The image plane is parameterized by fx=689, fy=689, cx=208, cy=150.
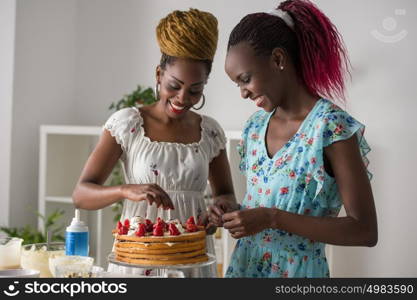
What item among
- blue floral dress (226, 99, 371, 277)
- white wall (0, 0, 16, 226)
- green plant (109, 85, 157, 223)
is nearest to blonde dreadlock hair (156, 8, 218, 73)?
blue floral dress (226, 99, 371, 277)

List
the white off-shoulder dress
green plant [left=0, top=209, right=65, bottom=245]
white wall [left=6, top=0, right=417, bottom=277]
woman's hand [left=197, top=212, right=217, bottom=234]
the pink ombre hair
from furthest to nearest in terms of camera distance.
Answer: green plant [left=0, top=209, right=65, bottom=245], white wall [left=6, top=0, right=417, bottom=277], the white off-shoulder dress, woman's hand [left=197, top=212, right=217, bottom=234], the pink ombre hair

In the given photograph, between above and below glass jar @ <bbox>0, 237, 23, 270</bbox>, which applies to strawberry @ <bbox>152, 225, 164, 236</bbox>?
above

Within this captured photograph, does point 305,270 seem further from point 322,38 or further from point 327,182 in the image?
point 322,38

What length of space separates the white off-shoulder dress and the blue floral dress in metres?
0.36

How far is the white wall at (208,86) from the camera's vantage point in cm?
363

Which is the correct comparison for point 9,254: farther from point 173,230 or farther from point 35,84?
point 35,84

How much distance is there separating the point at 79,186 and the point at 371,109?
77.4 inches

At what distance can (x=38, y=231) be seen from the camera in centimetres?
457

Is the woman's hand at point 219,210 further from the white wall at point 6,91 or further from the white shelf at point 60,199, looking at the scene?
the white wall at point 6,91

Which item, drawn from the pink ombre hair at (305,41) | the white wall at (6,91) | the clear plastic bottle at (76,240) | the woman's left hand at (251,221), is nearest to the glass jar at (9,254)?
the clear plastic bottle at (76,240)

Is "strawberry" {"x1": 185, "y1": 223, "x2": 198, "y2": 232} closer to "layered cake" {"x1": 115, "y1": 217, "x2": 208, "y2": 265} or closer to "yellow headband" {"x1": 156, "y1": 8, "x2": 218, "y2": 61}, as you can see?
"layered cake" {"x1": 115, "y1": 217, "x2": 208, "y2": 265}

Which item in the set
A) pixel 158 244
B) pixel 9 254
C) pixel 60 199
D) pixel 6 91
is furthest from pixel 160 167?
pixel 6 91

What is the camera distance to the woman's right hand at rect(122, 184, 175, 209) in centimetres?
206

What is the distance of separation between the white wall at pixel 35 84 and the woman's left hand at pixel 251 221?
3.14 meters
